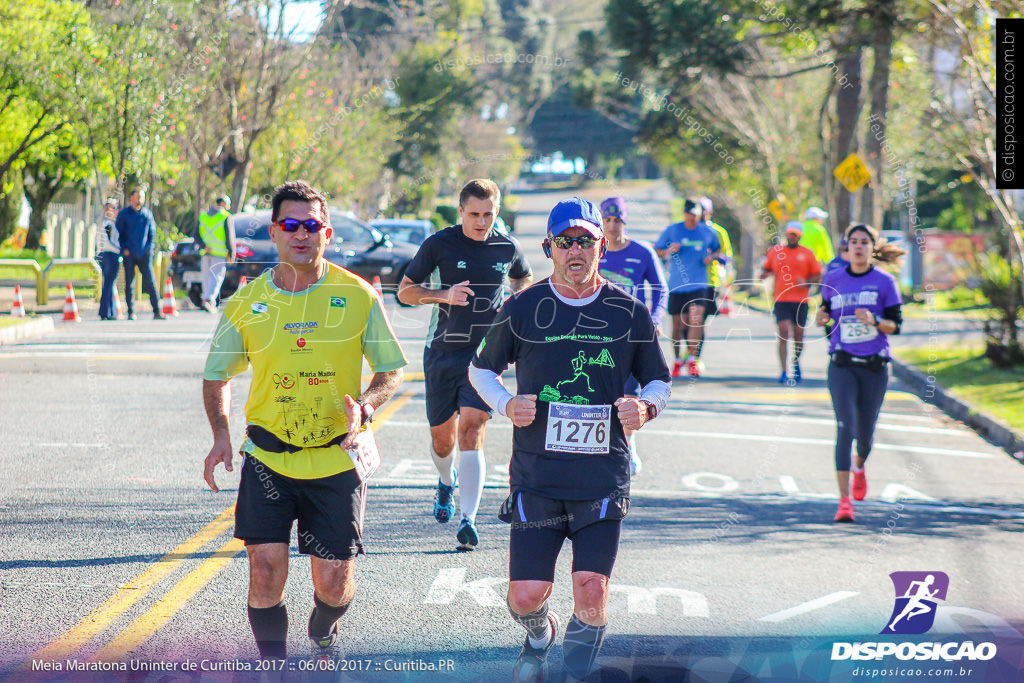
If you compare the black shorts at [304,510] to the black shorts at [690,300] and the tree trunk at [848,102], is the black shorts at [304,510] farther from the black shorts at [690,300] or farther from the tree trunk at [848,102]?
the tree trunk at [848,102]

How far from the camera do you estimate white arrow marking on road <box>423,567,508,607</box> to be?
5980mm

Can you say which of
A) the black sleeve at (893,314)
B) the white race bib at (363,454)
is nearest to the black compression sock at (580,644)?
the white race bib at (363,454)

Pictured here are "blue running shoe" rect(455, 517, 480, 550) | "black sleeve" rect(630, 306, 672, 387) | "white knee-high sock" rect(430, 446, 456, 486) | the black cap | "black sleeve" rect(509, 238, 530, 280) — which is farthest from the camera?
the black cap

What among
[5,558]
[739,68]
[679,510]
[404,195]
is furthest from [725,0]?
[404,195]

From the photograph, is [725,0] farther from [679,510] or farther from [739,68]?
[679,510]

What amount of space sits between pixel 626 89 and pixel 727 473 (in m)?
25.7

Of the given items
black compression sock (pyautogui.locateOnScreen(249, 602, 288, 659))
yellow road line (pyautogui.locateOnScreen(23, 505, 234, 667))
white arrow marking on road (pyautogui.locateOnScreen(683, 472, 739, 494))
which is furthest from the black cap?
black compression sock (pyautogui.locateOnScreen(249, 602, 288, 659))

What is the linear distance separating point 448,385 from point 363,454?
249cm

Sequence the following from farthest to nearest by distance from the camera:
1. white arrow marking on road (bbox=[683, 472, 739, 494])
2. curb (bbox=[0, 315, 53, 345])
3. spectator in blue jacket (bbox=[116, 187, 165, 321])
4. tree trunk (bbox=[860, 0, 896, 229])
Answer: tree trunk (bbox=[860, 0, 896, 229]), spectator in blue jacket (bbox=[116, 187, 165, 321]), curb (bbox=[0, 315, 53, 345]), white arrow marking on road (bbox=[683, 472, 739, 494])

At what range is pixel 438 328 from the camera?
7.17 m

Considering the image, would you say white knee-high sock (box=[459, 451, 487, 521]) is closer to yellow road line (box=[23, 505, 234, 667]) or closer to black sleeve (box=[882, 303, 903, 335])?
yellow road line (box=[23, 505, 234, 667])

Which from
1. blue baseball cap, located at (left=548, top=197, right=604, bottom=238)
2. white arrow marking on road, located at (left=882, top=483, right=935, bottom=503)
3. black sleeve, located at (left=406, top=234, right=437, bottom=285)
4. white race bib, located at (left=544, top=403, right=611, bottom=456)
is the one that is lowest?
white arrow marking on road, located at (left=882, top=483, right=935, bottom=503)

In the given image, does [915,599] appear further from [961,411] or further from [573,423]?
[961,411]

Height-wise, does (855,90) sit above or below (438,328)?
above
